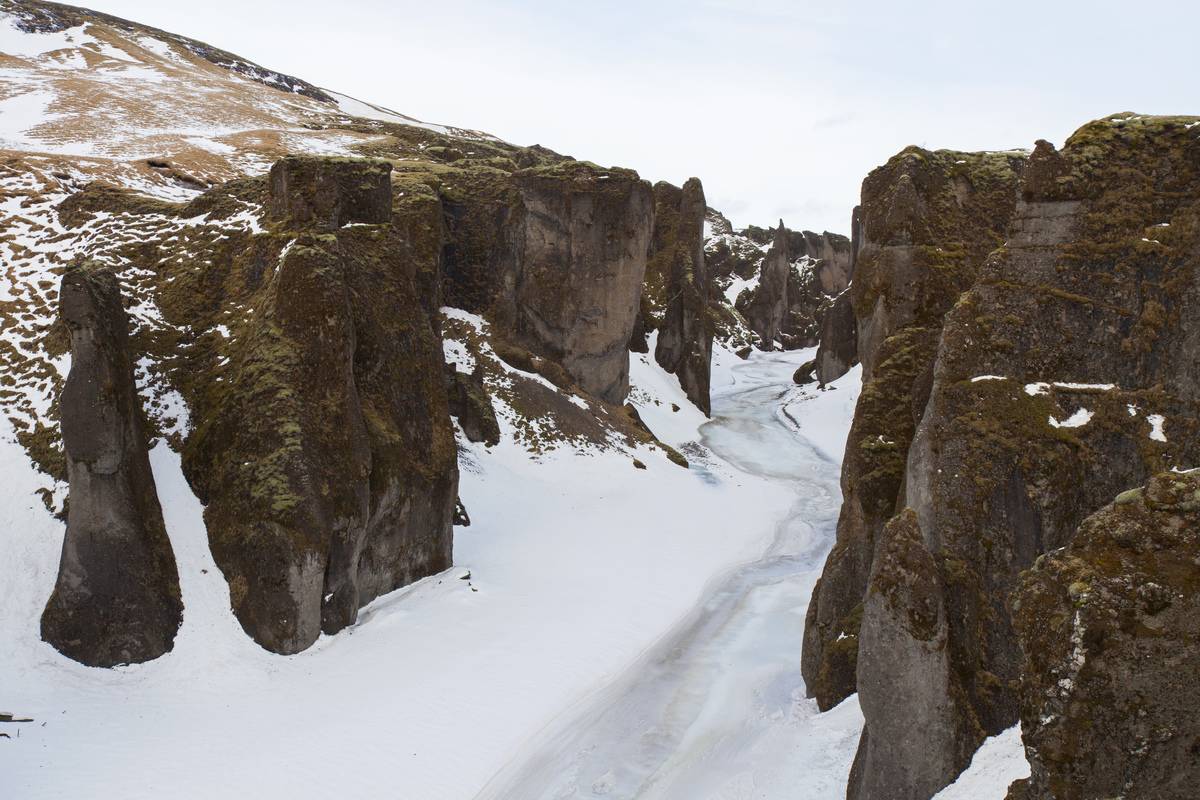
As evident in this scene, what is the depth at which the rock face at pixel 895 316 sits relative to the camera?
61.3 ft

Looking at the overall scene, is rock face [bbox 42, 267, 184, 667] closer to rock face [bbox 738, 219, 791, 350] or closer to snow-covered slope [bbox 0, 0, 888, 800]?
snow-covered slope [bbox 0, 0, 888, 800]

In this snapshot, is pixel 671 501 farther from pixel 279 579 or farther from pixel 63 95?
pixel 63 95

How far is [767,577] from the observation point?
32531 millimetres

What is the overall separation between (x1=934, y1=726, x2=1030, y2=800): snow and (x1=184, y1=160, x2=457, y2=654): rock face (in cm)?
1649

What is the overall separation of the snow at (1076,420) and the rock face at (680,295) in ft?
172

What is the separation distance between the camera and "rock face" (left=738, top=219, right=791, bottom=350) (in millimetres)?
124750

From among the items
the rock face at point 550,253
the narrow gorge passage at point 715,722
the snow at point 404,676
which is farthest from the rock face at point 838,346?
the narrow gorge passage at point 715,722

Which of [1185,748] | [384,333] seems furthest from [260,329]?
[1185,748]

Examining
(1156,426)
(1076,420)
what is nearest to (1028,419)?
(1076,420)

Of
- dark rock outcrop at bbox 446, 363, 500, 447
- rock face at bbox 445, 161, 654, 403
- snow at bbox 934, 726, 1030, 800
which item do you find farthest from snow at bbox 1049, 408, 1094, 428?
rock face at bbox 445, 161, 654, 403

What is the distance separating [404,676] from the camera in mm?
21984

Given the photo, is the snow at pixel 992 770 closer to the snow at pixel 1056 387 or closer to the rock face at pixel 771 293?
the snow at pixel 1056 387

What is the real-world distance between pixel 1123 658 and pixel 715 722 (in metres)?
14.4

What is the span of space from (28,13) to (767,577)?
411 ft
